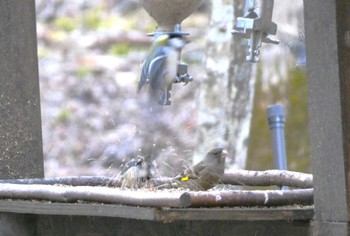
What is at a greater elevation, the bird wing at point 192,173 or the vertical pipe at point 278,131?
the vertical pipe at point 278,131

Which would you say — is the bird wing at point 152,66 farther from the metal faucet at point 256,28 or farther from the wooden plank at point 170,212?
the wooden plank at point 170,212

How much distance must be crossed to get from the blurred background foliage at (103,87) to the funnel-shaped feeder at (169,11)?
393cm

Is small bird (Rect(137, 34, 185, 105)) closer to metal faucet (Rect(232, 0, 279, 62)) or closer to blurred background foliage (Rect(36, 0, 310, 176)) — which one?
metal faucet (Rect(232, 0, 279, 62))

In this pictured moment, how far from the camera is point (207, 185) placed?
4918 millimetres

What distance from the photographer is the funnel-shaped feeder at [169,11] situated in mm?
5070

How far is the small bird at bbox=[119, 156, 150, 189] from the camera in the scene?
15.5 ft

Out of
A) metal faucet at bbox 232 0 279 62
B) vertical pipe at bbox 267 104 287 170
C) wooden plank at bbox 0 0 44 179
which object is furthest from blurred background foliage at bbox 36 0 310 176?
metal faucet at bbox 232 0 279 62

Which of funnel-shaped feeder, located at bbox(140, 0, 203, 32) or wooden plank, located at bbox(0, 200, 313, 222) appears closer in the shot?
wooden plank, located at bbox(0, 200, 313, 222)

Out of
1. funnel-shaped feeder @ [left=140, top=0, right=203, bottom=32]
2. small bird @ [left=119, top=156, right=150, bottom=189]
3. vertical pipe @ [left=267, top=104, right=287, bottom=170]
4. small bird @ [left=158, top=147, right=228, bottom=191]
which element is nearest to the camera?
small bird @ [left=119, top=156, right=150, bottom=189]

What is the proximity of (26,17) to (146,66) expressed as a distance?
100cm

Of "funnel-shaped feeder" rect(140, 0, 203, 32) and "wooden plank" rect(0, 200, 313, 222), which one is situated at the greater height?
"funnel-shaped feeder" rect(140, 0, 203, 32)

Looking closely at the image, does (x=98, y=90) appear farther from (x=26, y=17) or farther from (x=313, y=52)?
(x=313, y=52)

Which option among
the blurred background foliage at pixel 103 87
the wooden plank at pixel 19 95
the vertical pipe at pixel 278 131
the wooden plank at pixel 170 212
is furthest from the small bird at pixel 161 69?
the blurred background foliage at pixel 103 87

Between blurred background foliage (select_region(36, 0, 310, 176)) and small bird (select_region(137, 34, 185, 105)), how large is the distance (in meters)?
→ 4.09
